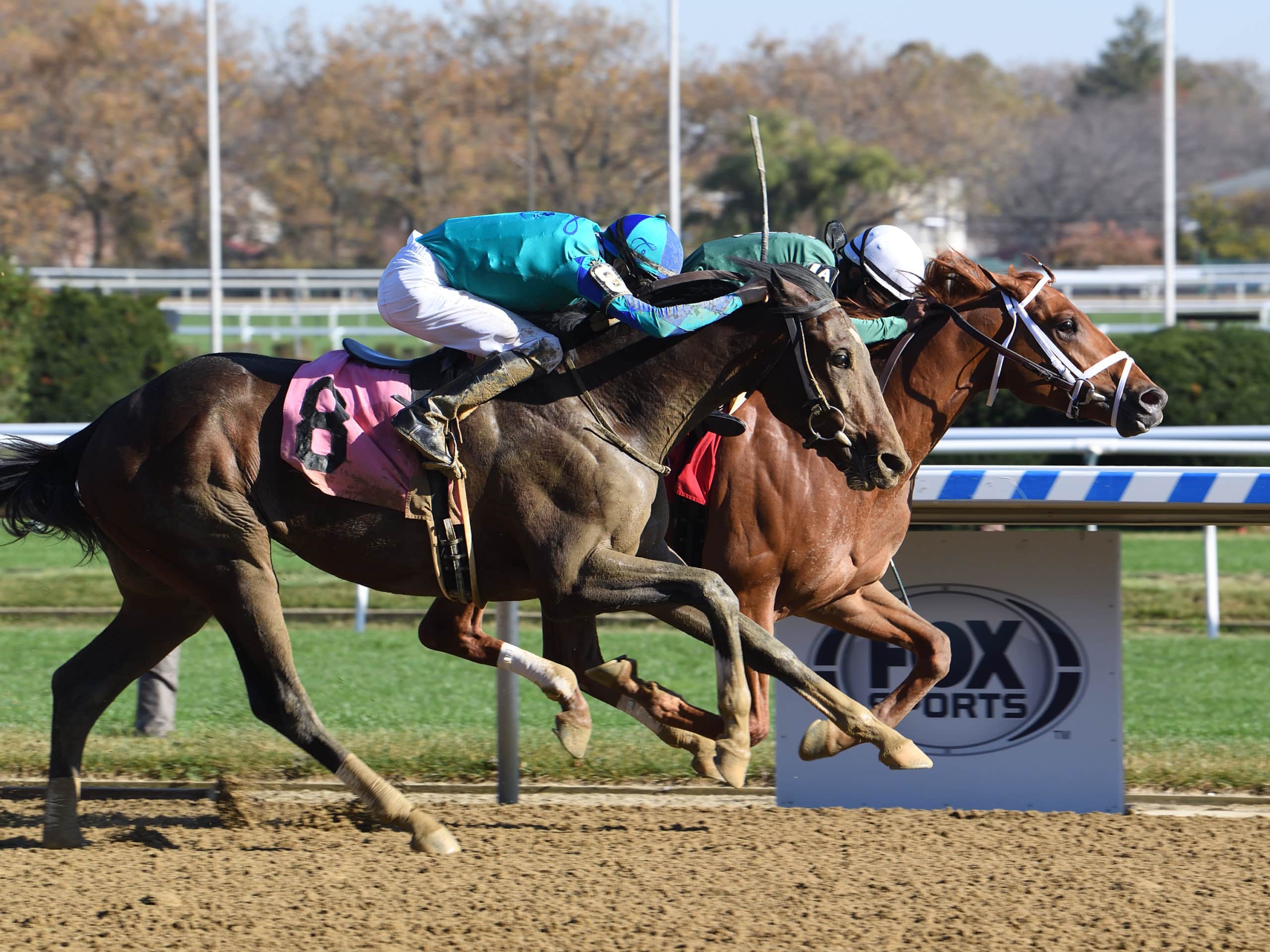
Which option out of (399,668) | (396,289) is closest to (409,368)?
(396,289)

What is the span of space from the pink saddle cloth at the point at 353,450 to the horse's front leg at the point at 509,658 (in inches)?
25.9

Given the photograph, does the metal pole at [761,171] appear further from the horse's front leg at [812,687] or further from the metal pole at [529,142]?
the metal pole at [529,142]

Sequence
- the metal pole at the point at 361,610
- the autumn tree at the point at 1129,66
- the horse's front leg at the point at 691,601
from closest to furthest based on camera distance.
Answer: the horse's front leg at the point at 691,601
the metal pole at the point at 361,610
the autumn tree at the point at 1129,66

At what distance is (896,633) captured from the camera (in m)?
5.24

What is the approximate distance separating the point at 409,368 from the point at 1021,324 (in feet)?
6.68

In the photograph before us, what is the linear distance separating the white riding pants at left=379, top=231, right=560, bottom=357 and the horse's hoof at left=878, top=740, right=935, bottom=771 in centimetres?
150

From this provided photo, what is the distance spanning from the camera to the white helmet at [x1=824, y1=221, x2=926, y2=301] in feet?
17.8

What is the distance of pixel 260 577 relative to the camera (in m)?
4.63

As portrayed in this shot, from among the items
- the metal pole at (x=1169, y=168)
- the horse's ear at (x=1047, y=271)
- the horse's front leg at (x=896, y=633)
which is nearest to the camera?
the horse's front leg at (x=896, y=633)

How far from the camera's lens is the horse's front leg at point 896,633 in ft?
16.9

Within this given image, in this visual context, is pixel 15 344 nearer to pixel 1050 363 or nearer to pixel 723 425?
pixel 723 425

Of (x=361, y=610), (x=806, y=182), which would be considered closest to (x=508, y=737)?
(x=361, y=610)

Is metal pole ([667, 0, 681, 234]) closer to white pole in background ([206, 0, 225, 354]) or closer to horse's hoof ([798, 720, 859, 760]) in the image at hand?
white pole in background ([206, 0, 225, 354])

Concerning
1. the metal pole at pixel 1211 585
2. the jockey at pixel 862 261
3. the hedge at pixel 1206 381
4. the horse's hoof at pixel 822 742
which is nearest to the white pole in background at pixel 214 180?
the hedge at pixel 1206 381
